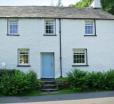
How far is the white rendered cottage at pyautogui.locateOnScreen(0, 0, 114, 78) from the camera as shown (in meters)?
36.2

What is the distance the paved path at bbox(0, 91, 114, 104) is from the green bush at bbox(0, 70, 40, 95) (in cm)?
173

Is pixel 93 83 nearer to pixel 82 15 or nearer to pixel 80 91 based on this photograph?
pixel 80 91

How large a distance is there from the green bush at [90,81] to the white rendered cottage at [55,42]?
3.63 meters

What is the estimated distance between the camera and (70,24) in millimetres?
36906

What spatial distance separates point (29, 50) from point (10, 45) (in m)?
1.67

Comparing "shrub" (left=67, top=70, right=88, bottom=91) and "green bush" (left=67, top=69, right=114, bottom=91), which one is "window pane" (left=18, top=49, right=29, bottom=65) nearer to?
"shrub" (left=67, top=70, right=88, bottom=91)

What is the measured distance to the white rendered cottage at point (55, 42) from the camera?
1427 inches

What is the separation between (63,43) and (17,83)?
22.8ft

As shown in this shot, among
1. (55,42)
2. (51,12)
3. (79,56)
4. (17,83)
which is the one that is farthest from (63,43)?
(17,83)

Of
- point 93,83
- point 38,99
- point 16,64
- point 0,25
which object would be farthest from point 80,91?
point 0,25

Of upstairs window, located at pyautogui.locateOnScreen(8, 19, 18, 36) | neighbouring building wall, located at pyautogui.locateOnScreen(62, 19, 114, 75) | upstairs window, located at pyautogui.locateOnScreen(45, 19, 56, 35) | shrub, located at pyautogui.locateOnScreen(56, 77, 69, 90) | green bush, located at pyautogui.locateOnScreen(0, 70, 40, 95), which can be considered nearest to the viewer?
green bush, located at pyautogui.locateOnScreen(0, 70, 40, 95)

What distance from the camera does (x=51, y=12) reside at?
38562 millimetres

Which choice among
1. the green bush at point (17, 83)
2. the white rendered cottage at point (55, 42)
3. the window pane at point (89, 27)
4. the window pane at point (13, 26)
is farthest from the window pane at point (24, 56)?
the window pane at point (89, 27)

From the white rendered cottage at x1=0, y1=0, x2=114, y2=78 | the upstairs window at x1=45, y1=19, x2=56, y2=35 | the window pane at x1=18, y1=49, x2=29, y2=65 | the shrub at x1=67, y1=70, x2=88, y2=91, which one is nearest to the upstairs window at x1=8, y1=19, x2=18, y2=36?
the white rendered cottage at x1=0, y1=0, x2=114, y2=78
